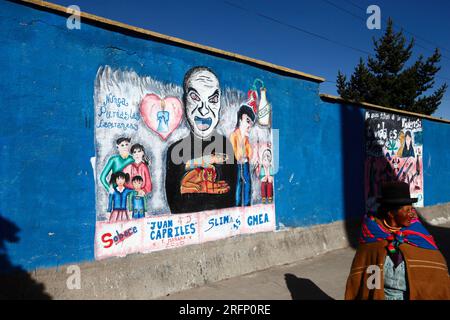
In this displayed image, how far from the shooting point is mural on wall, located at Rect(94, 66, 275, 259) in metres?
5.60

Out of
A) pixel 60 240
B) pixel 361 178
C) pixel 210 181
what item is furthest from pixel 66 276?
pixel 361 178

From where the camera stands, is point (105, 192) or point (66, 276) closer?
point (66, 276)

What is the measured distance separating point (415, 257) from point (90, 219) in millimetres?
3976

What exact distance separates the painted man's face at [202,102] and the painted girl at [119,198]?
5.28 feet

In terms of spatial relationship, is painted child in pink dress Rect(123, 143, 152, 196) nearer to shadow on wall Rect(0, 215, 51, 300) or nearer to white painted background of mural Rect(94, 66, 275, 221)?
white painted background of mural Rect(94, 66, 275, 221)

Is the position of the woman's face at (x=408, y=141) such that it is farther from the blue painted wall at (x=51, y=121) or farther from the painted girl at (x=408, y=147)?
the blue painted wall at (x=51, y=121)

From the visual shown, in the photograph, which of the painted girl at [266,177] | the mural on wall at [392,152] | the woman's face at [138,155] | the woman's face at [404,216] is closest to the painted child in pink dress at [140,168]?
the woman's face at [138,155]

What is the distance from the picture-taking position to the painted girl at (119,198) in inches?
220

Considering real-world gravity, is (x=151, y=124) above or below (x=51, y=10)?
below

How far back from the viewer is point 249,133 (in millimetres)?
7777

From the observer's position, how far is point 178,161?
646 centimetres

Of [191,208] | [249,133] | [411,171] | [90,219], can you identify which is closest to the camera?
[90,219]

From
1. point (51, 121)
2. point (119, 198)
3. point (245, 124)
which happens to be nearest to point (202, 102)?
point (245, 124)

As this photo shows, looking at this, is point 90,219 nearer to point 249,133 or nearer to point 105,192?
point 105,192
